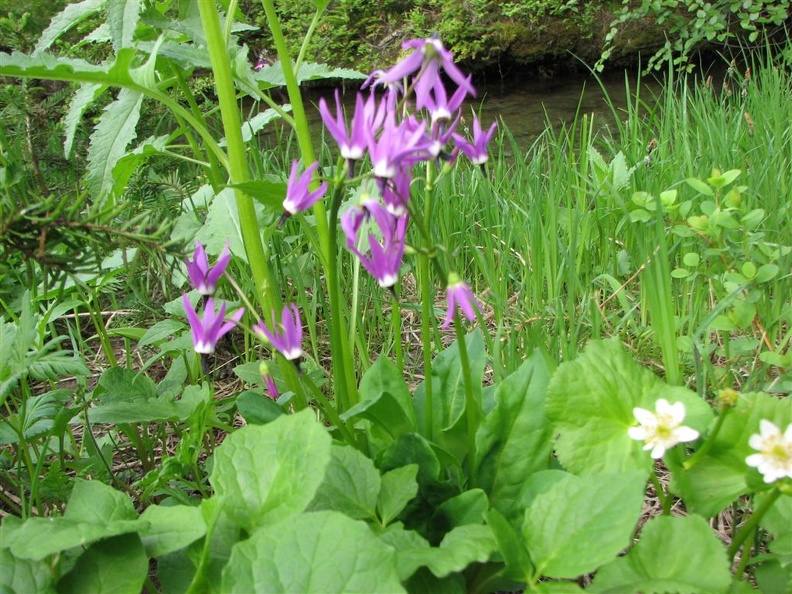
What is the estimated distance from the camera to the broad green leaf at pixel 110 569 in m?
0.78

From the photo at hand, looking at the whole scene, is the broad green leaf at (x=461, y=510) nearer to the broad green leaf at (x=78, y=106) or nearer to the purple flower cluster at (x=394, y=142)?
the purple flower cluster at (x=394, y=142)

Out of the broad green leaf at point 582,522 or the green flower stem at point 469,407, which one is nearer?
the broad green leaf at point 582,522

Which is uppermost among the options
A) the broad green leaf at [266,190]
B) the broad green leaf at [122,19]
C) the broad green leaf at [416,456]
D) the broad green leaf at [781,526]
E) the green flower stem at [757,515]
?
the broad green leaf at [122,19]

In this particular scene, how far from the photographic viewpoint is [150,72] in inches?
40.4

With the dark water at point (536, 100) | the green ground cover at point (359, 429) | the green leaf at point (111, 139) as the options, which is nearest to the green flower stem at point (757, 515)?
the green ground cover at point (359, 429)

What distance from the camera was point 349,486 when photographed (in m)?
0.88

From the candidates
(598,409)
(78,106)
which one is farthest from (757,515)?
(78,106)

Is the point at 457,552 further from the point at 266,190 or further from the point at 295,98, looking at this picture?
the point at 295,98

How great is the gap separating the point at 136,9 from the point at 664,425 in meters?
0.98

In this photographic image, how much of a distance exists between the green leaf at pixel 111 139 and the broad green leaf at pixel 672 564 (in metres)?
0.91

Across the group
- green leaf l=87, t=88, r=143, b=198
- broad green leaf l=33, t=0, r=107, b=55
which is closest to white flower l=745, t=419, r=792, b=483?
green leaf l=87, t=88, r=143, b=198

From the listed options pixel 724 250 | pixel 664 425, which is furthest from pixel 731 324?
pixel 664 425

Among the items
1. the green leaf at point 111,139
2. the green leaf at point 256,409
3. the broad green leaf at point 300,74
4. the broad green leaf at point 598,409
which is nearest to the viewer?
the broad green leaf at point 598,409

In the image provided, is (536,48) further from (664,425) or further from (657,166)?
(664,425)
